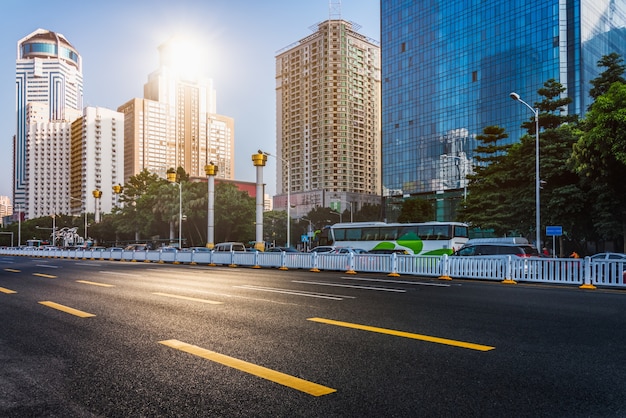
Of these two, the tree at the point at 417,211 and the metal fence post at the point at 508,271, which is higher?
the tree at the point at 417,211

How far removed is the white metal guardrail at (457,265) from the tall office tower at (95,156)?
158m

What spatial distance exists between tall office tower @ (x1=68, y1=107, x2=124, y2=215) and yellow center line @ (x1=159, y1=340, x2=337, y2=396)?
176611 millimetres

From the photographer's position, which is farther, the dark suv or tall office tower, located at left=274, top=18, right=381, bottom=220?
tall office tower, located at left=274, top=18, right=381, bottom=220

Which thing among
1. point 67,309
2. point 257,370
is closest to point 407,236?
point 67,309

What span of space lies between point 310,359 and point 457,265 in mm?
14894

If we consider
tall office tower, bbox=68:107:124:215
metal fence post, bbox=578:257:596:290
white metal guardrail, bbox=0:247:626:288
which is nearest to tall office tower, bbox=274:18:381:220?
tall office tower, bbox=68:107:124:215

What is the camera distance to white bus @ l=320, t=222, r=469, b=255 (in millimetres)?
34344

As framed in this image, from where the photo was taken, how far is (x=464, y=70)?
8856cm

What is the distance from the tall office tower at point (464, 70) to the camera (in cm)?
7538

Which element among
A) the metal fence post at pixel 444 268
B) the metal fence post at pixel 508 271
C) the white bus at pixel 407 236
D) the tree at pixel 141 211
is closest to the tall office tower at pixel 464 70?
the white bus at pixel 407 236

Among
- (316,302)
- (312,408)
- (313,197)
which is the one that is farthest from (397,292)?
(313,197)

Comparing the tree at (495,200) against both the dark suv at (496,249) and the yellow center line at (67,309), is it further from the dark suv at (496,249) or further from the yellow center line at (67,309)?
the yellow center line at (67,309)

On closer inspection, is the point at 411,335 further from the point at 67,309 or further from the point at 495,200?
the point at 495,200

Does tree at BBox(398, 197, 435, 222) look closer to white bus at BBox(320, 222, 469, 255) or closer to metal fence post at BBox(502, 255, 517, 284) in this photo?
white bus at BBox(320, 222, 469, 255)
